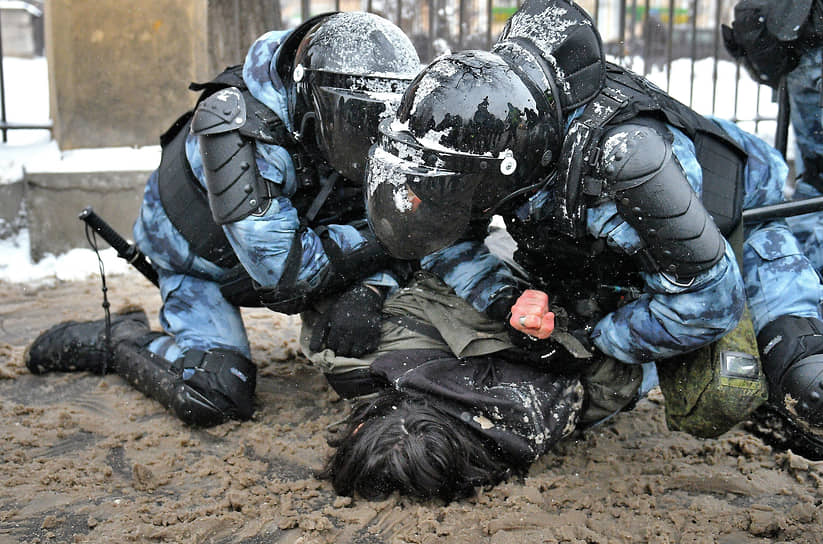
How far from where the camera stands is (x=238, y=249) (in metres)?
2.99

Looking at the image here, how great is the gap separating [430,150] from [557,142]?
37cm

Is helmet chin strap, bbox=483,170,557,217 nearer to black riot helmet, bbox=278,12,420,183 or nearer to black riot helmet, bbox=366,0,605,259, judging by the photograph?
black riot helmet, bbox=366,0,605,259

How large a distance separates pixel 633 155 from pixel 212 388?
5.54 feet

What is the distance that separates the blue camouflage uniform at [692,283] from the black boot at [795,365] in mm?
66

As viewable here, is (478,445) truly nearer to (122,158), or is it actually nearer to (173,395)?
(173,395)

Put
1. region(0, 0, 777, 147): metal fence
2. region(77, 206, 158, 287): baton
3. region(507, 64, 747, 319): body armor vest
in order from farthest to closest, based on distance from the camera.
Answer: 1. region(0, 0, 777, 147): metal fence
2. region(77, 206, 158, 287): baton
3. region(507, 64, 747, 319): body armor vest

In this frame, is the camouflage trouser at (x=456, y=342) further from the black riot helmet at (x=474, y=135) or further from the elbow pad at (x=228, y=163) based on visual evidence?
the elbow pad at (x=228, y=163)

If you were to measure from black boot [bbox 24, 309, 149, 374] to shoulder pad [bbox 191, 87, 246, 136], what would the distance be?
1097mm

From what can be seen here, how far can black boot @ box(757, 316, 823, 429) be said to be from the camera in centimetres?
244

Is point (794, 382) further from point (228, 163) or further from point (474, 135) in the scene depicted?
point (228, 163)

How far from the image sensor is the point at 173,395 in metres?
3.11

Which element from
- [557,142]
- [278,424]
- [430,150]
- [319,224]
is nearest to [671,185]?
[557,142]

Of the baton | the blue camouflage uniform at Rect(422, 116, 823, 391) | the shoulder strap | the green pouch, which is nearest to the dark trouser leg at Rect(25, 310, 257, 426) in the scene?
the baton

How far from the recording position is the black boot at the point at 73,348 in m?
3.55
